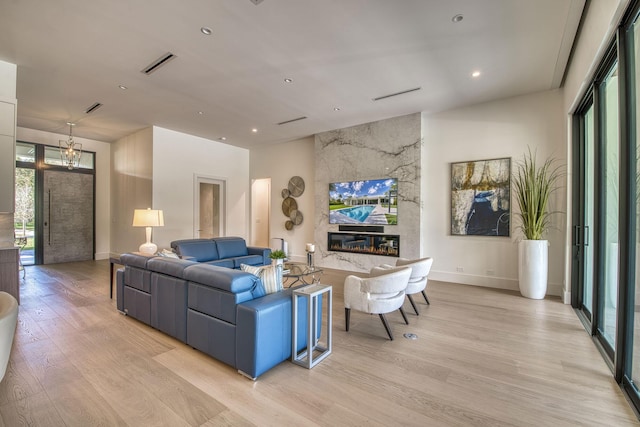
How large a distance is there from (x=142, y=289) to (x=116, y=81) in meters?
3.14

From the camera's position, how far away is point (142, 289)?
10.6ft

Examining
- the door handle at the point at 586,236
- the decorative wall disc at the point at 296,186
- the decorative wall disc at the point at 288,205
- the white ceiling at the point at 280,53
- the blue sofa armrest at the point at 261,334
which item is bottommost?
the blue sofa armrest at the point at 261,334

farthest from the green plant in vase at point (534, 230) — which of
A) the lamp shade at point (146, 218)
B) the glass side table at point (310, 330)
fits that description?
the lamp shade at point (146, 218)

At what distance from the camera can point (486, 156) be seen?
5094mm

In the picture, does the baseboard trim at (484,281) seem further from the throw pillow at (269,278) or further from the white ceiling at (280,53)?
the throw pillow at (269,278)

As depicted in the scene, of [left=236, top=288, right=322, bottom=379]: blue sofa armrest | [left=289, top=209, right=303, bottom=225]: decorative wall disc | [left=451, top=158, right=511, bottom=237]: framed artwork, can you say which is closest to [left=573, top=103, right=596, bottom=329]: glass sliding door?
[left=451, top=158, right=511, bottom=237]: framed artwork

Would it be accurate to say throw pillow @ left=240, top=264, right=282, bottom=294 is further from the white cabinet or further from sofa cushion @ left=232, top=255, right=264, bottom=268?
the white cabinet

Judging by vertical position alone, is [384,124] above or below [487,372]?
above

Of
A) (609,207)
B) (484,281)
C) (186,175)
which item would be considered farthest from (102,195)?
(609,207)

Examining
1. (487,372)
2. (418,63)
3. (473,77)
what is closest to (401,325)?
(487,372)

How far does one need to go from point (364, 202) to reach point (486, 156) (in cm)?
242

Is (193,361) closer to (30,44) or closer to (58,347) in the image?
(58,347)

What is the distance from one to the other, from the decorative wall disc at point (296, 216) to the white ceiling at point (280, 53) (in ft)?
9.25

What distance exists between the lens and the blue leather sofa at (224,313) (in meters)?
2.18
